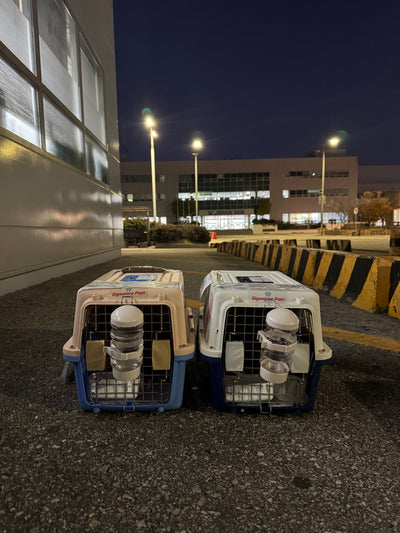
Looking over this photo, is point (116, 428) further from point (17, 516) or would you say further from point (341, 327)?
point (341, 327)

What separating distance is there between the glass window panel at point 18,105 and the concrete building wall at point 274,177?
65.9 meters

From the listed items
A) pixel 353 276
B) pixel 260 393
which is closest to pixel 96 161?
pixel 353 276

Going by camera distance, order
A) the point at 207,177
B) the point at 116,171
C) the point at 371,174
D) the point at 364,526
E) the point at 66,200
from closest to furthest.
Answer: the point at 364,526 < the point at 66,200 < the point at 116,171 < the point at 207,177 < the point at 371,174

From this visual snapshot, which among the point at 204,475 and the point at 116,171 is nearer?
the point at 204,475

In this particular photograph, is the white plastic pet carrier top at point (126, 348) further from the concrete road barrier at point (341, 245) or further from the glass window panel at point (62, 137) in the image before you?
the concrete road barrier at point (341, 245)

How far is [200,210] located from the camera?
7212cm

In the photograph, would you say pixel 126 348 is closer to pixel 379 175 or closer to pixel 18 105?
pixel 18 105

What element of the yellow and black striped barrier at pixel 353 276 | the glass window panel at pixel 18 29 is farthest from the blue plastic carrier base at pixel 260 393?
the glass window panel at pixel 18 29

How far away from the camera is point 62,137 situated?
A: 26.6 ft

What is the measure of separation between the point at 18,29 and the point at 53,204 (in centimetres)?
323

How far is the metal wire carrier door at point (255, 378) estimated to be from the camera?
2113 millimetres

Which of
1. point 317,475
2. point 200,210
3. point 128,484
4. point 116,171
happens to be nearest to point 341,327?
point 317,475

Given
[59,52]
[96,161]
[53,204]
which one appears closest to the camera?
[53,204]

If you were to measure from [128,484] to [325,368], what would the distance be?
193 centimetres
